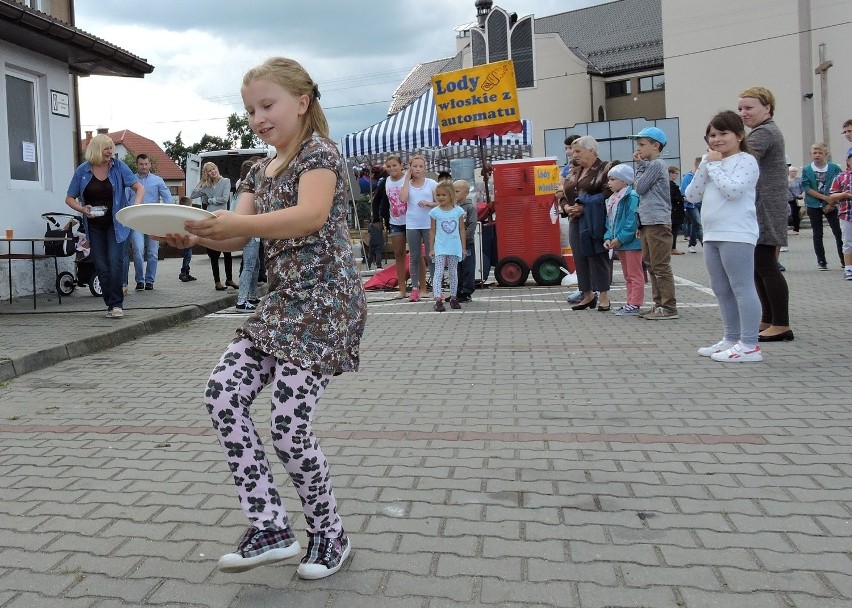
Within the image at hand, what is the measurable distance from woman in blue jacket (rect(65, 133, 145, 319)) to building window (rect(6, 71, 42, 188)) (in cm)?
254

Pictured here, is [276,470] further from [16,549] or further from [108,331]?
[108,331]

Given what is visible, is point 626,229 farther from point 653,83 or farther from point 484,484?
point 653,83

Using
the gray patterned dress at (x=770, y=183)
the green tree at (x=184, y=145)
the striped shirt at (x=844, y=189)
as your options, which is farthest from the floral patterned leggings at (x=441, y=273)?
the green tree at (x=184, y=145)

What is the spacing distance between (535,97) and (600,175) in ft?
156

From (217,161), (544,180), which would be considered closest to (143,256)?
(544,180)

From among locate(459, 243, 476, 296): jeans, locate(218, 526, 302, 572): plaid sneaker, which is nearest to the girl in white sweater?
locate(218, 526, 302, 572): plaid sneaker

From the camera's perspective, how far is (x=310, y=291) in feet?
9.20

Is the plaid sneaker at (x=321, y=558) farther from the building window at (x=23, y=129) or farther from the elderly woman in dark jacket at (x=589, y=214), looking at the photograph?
the building window at (x=23, y=129)

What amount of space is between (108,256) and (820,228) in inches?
421

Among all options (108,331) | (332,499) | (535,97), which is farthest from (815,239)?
(535,97)

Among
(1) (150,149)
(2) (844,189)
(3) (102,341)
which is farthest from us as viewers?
(1) (150,149)

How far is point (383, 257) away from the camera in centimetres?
1981

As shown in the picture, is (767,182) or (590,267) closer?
(767,182)

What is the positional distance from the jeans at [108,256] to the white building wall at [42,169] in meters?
2.45
